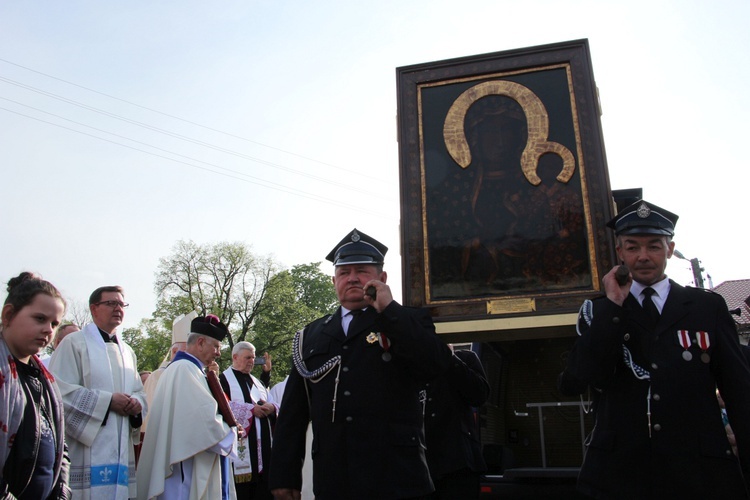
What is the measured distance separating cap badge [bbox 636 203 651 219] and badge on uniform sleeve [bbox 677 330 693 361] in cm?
51

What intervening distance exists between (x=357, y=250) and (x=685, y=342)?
5.09 feet

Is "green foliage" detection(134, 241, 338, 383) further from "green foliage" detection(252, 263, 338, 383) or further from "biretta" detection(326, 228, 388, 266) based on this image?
"biretta" detection(326, 228, 388, 266)

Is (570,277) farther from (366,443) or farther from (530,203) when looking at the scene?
(366,443)

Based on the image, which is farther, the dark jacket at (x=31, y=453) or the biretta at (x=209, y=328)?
the biretta at (x=209, y=328)

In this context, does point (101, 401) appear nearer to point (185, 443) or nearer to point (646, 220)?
point (185, 443)

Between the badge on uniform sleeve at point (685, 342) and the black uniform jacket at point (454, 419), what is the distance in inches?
90.8

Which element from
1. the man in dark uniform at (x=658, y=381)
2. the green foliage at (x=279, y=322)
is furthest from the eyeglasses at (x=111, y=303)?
the green foliage at (x=279, y=322)

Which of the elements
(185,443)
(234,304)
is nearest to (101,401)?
(185,443)

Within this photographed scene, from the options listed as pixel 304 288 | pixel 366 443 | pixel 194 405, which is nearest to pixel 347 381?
pixel 366 443

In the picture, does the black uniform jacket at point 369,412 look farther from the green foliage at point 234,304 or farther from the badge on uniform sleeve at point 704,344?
the green foliage at point 234,304

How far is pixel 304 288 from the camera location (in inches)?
1672

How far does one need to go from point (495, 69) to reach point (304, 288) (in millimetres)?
35460

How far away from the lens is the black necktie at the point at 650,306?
8.99 feet

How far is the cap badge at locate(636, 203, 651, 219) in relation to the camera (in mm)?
2844
